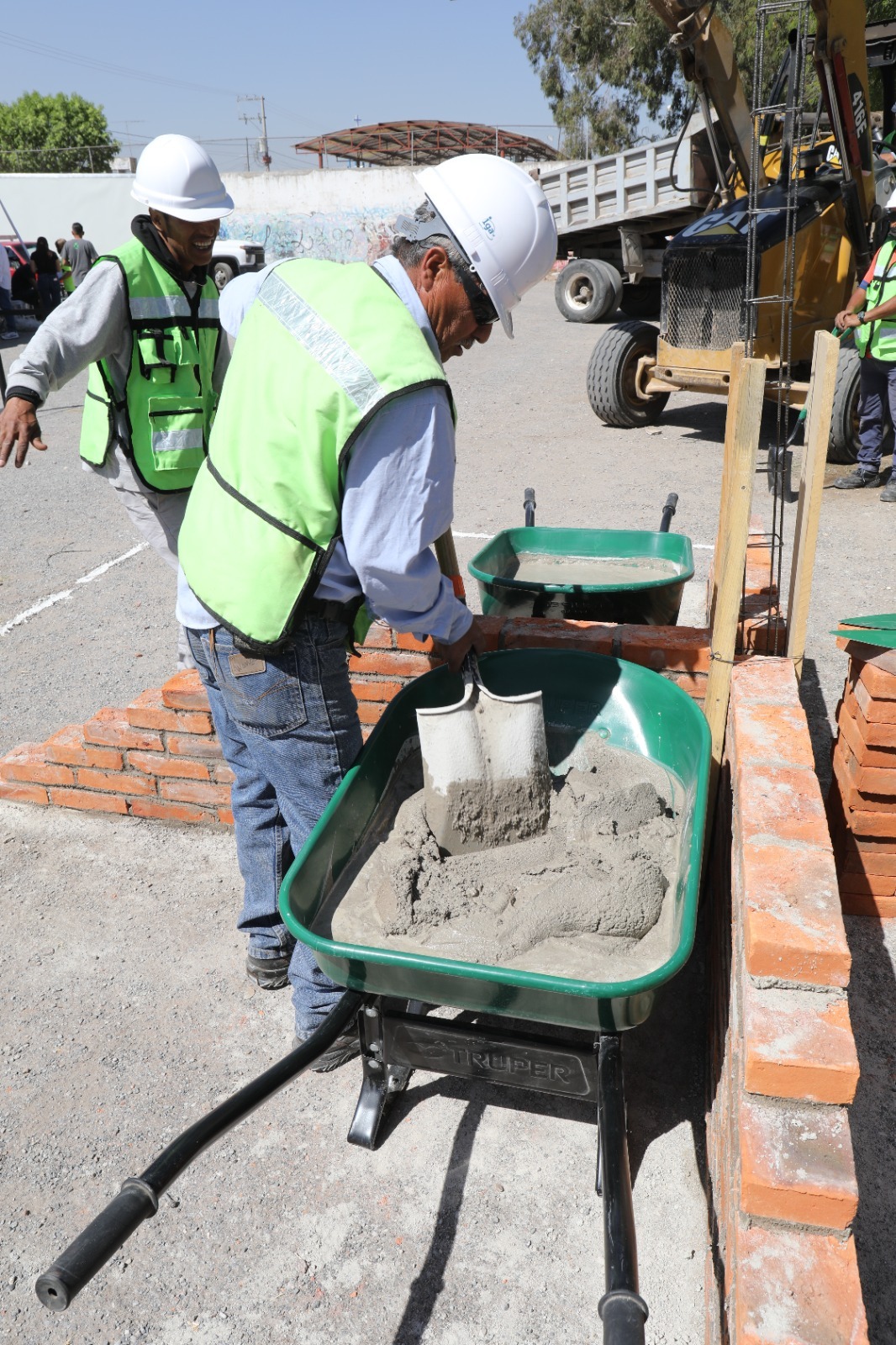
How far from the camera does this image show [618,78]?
3297 centimetres

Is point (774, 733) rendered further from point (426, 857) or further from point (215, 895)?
point (215, 895)

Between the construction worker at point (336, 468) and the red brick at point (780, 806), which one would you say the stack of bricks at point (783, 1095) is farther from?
the construction worker at point (336, 468)

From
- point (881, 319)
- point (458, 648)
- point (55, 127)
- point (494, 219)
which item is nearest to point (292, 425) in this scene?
point (494, 219)

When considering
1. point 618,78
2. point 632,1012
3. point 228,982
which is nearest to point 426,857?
point 632,1012

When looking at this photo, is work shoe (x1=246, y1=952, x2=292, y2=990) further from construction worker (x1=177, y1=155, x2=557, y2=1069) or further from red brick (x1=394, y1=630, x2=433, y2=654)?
red brick (x1=394, y1=630, x2=433, y2=654)

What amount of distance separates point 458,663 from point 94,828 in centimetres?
179

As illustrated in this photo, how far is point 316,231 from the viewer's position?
25.9 meters

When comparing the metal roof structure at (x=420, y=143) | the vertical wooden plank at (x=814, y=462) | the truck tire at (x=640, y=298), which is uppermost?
the metal roof structure at (x=420, y=143)

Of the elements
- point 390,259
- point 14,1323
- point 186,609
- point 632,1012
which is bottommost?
point 14,1323

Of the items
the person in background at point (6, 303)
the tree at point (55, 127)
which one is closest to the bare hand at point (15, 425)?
the person in background at point (6, 303)

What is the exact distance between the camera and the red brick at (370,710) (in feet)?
9.98

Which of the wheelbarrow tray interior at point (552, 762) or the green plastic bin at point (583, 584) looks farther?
the green plastic bin at point (583, 584)

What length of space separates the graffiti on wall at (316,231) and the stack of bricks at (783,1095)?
25.3m

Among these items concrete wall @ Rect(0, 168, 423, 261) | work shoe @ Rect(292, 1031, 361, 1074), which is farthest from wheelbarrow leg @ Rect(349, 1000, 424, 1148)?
concrete wall @ Rect(0, 168, 423, 261)
